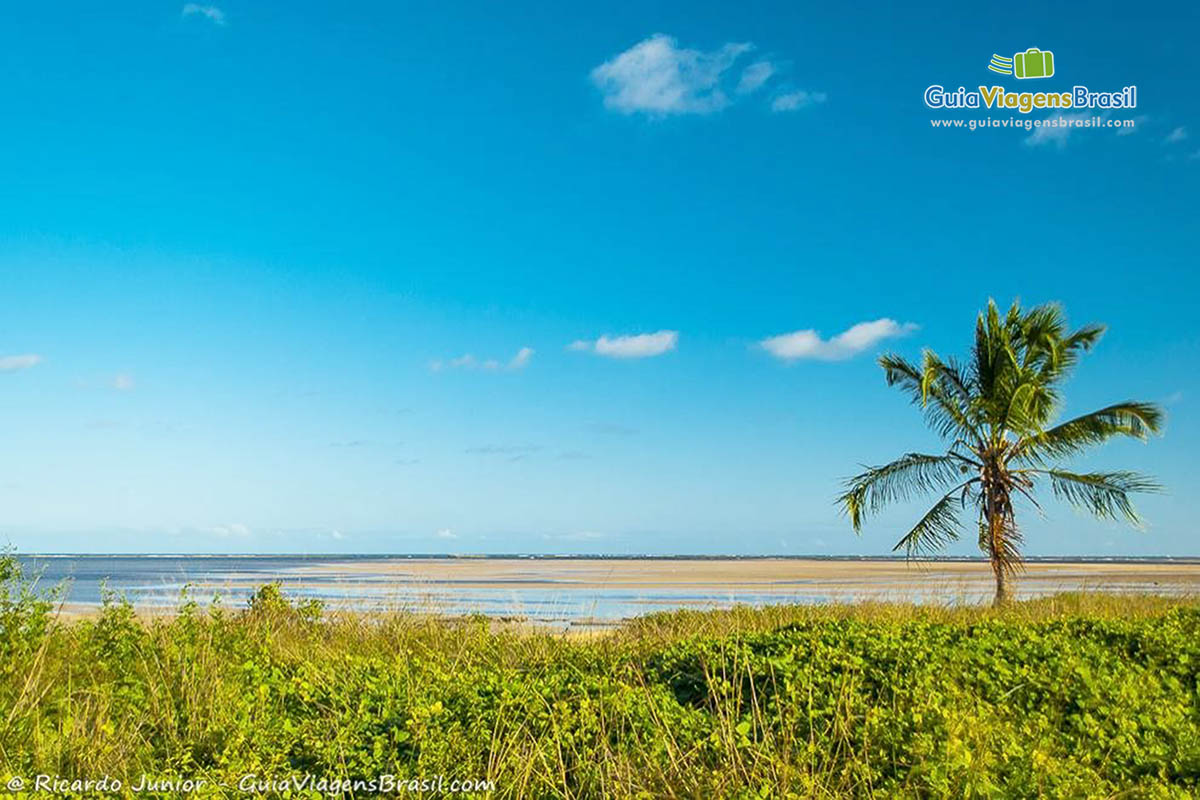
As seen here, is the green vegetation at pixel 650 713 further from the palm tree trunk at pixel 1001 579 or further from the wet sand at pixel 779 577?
the palm tree trunk at pixel 1001 579

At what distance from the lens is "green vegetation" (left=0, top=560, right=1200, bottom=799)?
242 inches

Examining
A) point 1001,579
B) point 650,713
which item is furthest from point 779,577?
point 650,713

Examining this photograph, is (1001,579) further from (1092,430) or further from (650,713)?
(650,713)

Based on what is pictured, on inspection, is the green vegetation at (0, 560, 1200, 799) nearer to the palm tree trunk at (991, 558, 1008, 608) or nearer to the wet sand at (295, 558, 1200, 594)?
the wet sand at (295, 558, 1200, 594)

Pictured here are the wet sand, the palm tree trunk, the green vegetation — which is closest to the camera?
the green vegetation

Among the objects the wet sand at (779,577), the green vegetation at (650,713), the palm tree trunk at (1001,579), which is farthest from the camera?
the wet sand at (779,577)

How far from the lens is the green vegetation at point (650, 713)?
6156 mm

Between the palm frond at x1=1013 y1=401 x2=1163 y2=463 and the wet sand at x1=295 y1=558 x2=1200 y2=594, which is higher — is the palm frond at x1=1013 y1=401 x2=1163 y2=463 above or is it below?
above

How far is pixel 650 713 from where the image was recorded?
7059mm

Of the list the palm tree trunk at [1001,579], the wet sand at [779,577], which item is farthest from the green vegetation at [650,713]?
the palm tree trunk at [1001,579]

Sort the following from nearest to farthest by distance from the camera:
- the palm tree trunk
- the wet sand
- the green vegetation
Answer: the green vegetation → the palm tree trunk → the wet sand

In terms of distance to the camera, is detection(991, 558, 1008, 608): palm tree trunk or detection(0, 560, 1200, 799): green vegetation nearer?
detection(0, 560, 1200, 799): green vegetation

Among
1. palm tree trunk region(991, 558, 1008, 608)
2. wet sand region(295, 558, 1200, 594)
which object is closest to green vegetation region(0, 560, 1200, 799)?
wet sand region(295, 558, 1200, 594)

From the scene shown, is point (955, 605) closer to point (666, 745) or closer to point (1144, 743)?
point (1144, 743)
